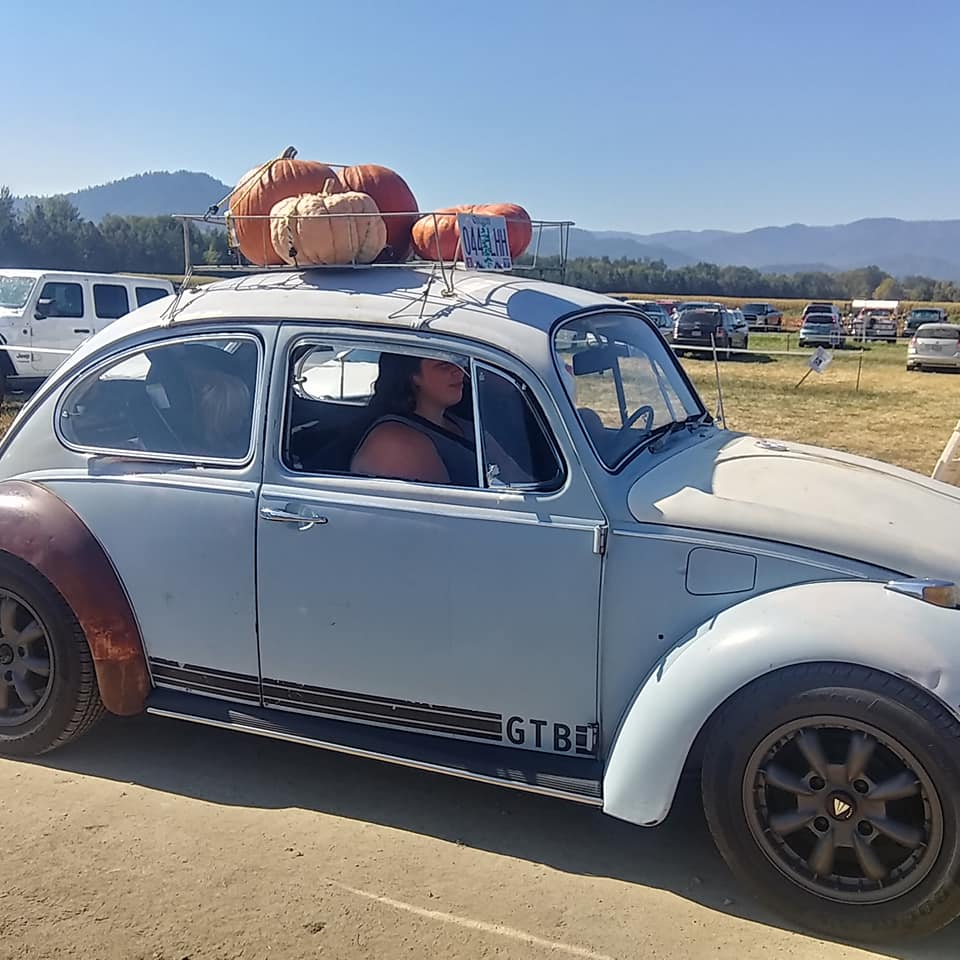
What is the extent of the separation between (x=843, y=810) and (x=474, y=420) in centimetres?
172

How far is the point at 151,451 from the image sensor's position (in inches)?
148

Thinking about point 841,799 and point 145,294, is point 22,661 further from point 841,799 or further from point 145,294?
point 145,294

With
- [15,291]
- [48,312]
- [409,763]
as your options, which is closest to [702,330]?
[48,312]

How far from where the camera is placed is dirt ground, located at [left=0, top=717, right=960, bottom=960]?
2.84 metres

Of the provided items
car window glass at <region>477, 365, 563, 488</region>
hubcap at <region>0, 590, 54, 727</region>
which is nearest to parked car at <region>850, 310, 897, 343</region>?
car window glass at <region>477, 365, 563, 488</region>

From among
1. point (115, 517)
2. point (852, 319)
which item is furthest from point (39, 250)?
point (115, 517)

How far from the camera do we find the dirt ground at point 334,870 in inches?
112

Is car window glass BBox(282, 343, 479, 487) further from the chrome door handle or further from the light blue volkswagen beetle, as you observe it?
the chrome door handle

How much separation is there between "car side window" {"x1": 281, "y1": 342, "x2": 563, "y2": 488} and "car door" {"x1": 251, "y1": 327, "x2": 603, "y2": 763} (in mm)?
10

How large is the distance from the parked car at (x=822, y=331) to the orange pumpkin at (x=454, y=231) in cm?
3498

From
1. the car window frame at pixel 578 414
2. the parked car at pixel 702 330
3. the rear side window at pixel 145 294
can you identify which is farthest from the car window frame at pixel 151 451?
the parked car at pixel 702 330

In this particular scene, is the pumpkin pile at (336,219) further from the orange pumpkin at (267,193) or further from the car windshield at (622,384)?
the car windshield at (622,384)

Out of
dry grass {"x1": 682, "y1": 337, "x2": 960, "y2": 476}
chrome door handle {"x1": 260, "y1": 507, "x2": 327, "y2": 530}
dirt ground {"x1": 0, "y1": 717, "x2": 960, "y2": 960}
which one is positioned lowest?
dry grass {"x1": 682, "y1": 337, "x2": 960, "y2": 476}

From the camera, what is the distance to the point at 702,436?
401cm
